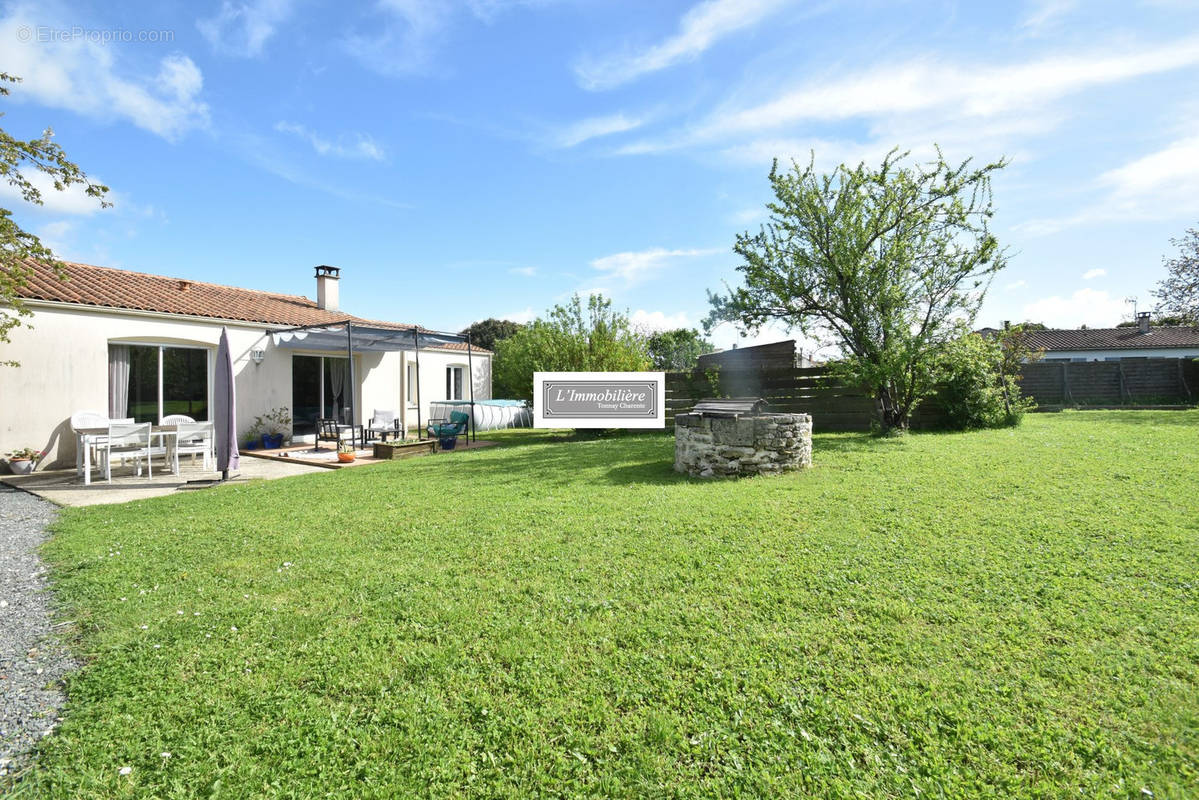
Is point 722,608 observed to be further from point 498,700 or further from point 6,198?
point 6,198

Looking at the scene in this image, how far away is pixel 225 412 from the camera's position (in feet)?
28.4

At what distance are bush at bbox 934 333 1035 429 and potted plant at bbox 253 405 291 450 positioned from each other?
17.0 metres

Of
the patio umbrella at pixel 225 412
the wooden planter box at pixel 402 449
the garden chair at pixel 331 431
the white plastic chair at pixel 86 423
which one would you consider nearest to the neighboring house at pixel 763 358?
the wooden planter box at pixel 402 449

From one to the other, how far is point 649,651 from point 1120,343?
44.3 meters

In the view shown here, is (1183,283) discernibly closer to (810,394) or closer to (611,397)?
(810,394)

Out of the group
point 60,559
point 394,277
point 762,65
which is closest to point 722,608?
point 60,559

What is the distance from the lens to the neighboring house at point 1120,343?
3050 centimetres

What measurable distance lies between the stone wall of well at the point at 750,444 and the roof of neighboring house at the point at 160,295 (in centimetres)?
847

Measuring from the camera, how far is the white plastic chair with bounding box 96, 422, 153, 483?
8.73 meters

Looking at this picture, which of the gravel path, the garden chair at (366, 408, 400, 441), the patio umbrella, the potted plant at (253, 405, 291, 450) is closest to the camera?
the gravel path

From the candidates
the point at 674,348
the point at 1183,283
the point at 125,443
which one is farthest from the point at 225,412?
the point at 1183,283

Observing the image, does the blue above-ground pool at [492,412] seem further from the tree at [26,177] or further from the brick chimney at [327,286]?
the tree at [26,177]

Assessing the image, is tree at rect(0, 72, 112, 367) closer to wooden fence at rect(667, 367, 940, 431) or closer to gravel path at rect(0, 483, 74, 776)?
gravel path at rect(0, 483, 74, 776)

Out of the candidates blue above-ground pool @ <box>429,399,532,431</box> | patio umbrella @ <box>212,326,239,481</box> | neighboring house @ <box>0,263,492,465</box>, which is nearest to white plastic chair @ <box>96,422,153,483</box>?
patio umbrella @ <box>212,326,239,481</box>
